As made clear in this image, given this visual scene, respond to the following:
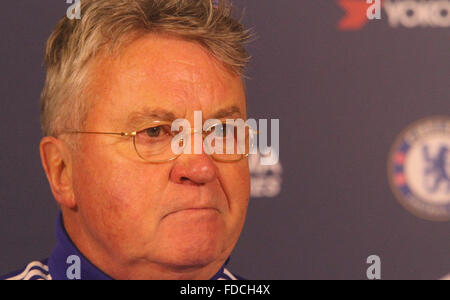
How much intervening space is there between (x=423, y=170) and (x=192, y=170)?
0.89m

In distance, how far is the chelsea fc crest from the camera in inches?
74.5

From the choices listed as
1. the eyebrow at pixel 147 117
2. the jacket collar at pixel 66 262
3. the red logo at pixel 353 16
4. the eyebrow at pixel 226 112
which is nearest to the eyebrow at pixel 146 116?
the eyebrow at pixel 147 117

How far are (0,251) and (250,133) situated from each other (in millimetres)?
815

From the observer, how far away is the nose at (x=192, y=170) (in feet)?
4.28

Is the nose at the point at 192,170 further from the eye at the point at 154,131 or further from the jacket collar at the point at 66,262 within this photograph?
Answer: the jacket collar at the point at 66,262

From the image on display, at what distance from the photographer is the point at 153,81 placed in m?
1.33

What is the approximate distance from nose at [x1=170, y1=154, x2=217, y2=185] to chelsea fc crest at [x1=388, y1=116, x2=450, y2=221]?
0.79 metres

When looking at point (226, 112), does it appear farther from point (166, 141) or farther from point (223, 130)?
point (166, 141)

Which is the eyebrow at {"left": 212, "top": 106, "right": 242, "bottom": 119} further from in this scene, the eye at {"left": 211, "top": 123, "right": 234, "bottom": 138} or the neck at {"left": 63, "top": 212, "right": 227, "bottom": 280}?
the neck at {"left": 63, "top": 212, "right": 227, "bottom": 280}

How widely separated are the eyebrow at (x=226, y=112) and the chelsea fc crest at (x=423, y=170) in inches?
26.4

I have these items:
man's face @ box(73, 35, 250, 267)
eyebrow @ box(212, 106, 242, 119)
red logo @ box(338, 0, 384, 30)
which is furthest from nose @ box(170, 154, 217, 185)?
red logo @ box(338, 0, 384, 30)

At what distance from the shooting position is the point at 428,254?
→ 191cm

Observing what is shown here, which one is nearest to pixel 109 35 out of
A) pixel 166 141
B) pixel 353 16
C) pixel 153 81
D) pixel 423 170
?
pixel 153 81

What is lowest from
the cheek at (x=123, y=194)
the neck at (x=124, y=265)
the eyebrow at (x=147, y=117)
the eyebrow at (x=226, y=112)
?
the neck at (x=124, y=265)
